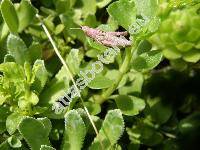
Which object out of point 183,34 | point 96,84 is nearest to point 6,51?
point 96,84

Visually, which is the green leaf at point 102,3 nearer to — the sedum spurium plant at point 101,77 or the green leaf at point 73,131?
the sedum spurium plant at point 101,77

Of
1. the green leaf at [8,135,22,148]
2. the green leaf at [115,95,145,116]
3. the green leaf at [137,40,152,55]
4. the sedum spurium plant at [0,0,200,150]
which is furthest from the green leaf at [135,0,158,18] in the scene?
the green leaf at [8,135,22,148]

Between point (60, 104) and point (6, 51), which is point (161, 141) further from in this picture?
point (6, 51)

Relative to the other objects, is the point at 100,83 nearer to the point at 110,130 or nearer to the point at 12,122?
the point at 110,130

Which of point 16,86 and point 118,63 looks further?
point 118,63

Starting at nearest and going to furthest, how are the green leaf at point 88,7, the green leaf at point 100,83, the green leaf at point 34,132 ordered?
1. the green leaf at point 34,132
2. the green leaf at point 100,83
3. the green leaf at point 88,7

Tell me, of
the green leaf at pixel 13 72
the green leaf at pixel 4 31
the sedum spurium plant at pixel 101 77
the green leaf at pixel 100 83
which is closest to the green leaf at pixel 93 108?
the sedum spurium plant at pixel 101 77

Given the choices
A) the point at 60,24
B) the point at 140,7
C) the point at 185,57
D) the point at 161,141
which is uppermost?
the point at 140,7

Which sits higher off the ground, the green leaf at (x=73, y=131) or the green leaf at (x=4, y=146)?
the green leaf at (x=73, y=131)

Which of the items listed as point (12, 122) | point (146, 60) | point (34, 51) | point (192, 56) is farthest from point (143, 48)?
point (12, 122)
